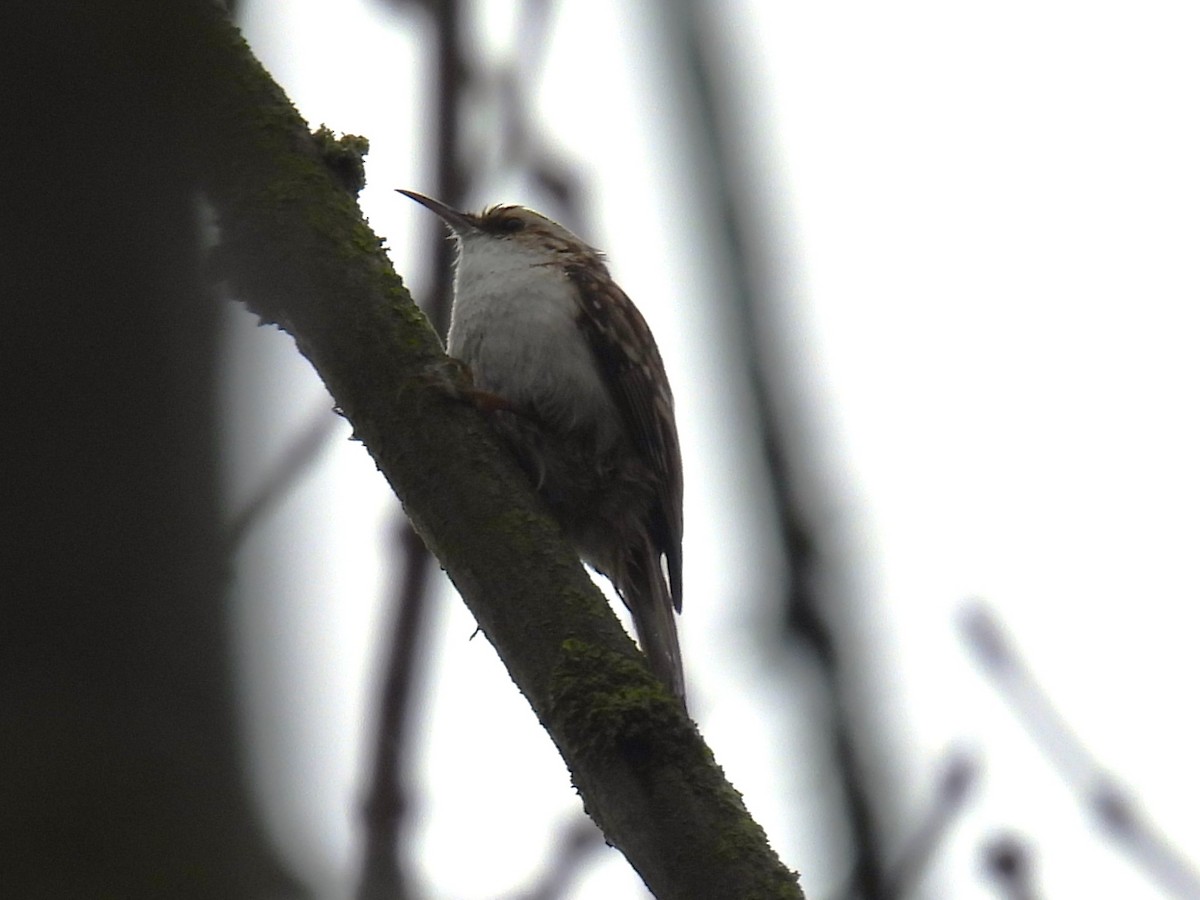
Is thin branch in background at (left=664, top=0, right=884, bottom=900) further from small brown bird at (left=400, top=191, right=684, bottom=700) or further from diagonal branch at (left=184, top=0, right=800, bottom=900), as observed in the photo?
small brown bird at (left=400, top=191, right=684, bottom=700)

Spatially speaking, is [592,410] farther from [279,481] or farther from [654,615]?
[279,481]

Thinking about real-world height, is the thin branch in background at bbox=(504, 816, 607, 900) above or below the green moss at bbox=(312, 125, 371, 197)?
below

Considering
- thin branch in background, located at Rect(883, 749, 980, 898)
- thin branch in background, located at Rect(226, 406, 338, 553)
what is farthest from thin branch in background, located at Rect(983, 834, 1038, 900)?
thin branch in background, located at Rect(226, 406, 338, 553)

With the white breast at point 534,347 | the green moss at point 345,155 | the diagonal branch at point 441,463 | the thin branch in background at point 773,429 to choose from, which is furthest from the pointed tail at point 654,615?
the thin branch in background at point 773,429

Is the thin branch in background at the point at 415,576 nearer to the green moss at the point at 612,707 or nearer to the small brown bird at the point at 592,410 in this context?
the green moss at the point at 612,707

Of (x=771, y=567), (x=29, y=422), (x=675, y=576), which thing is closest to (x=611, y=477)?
(x=675, y=576)

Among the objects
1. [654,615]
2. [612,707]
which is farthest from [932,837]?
[654,615]
